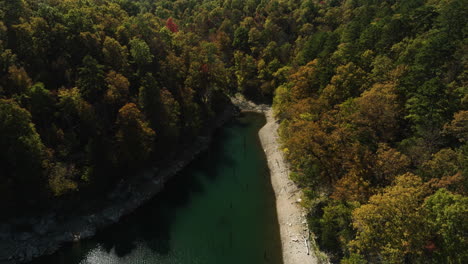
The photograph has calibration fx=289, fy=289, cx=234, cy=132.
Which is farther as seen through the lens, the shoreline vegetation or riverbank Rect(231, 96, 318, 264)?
riverbank Rect(231, 96, 318, 264)

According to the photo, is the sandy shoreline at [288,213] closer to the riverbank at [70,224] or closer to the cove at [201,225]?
the cove at [201,225]

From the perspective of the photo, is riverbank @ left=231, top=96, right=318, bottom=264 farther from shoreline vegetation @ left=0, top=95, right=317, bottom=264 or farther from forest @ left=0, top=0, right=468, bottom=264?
forest @ left=0, top=0, right=468, bottom=264

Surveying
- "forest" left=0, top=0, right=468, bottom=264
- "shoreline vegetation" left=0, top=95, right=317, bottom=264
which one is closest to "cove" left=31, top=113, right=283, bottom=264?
"shoreline vegetation" left=0, top=95, right=317, bottom=264

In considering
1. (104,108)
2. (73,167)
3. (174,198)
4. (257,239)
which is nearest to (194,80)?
(104,108)

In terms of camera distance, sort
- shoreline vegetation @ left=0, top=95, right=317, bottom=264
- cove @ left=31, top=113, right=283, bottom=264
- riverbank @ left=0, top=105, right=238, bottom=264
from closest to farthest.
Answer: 1. riverbank @ left=0, top=105, right=238, bottom=264
2. shoreline vegetation @ left=0, top=95, right=317, bottom=264
3. cove @ left=31, top=113, right=283, bottom=264

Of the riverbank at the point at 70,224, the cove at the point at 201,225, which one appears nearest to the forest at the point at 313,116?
the riverbank at the point at 70,224

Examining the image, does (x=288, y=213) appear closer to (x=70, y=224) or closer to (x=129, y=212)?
(x=129, y=212)
